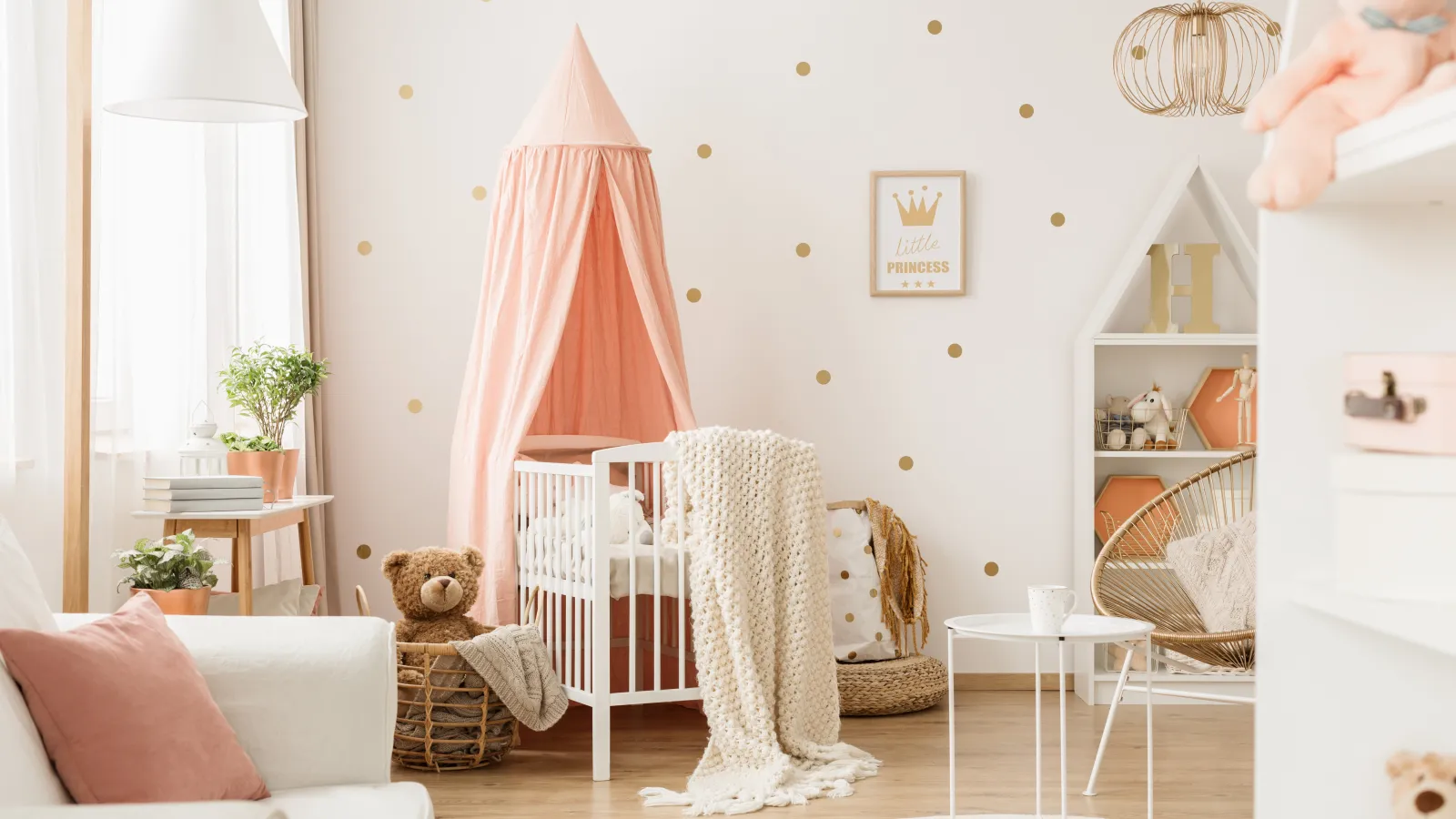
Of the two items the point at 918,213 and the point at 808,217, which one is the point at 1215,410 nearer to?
the point at 918,213

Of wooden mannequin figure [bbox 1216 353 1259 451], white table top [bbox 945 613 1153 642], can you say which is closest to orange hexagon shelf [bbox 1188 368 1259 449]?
wooden mannequin figure [bbox 1216 353 1259 451]

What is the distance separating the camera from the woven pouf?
11.4ft

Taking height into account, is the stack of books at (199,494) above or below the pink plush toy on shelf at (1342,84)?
below

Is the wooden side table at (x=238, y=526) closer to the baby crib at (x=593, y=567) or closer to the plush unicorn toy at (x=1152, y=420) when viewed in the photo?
the baby crib at (x=593, y=567)

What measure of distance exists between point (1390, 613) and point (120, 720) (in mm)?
1407

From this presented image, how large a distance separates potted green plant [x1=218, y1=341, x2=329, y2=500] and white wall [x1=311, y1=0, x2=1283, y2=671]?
0.80 meters

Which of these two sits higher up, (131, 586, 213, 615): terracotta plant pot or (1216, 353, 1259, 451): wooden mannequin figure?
(1216, 353, 1259, 451): wooden mannequin figure

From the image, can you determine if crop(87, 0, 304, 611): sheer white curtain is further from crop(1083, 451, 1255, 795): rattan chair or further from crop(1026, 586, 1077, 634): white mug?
crop(1083, 451, 1255, 795): rattan chair

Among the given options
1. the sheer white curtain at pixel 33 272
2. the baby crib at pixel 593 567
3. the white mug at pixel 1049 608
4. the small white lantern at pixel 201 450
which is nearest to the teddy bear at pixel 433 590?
the baby crib at pixel 593 567

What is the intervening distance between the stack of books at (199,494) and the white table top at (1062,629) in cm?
160

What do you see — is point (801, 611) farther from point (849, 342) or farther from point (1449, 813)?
point (1449, 813)

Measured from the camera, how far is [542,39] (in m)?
3.88

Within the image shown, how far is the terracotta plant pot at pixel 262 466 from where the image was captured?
294 centimetres

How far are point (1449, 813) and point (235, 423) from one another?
3187 mm
